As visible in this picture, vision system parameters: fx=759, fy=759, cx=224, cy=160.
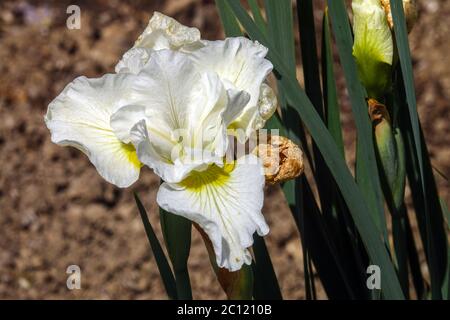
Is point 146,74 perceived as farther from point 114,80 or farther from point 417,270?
point 417,270

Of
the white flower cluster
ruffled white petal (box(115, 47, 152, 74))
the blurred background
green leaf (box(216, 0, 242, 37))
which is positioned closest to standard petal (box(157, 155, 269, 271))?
the white flower cluster

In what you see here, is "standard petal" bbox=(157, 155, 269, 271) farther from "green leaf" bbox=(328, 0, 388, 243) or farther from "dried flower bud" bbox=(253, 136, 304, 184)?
"green leaf" bbox=(328, 0, 388, 243)

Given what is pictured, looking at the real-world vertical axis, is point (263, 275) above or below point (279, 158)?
below

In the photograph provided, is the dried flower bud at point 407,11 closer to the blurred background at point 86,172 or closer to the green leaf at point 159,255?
the green leaf at point 159,255

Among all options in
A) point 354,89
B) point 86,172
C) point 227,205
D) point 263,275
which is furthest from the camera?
point 86,172

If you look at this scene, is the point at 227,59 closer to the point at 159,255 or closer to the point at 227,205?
the point at 227,205

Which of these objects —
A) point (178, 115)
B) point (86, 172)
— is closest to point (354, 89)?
point (178, 115)
